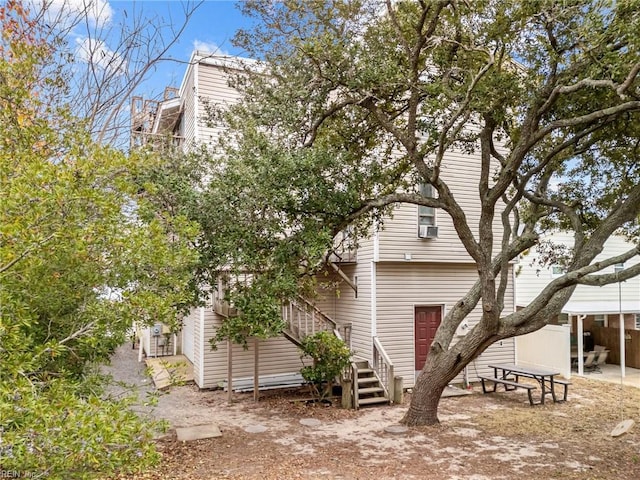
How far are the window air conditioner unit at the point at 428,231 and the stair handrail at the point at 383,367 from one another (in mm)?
3041

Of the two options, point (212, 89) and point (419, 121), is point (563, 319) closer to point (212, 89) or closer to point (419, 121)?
point (419, 121)

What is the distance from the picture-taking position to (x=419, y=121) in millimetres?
9031

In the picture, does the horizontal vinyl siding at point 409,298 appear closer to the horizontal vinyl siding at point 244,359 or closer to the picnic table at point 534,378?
the picnic table at point 534,378

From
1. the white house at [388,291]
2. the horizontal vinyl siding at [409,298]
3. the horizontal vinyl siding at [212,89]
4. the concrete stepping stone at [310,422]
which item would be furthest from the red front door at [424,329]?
the horizontal vinyl siding at [212,89]

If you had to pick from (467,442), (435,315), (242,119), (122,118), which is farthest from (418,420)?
(122,118)

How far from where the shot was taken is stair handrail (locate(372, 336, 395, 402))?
1070 cm

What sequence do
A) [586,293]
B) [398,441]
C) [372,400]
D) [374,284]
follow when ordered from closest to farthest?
1. [398,441]
2. [372,400]
3. [374,284]
4. [586,293]

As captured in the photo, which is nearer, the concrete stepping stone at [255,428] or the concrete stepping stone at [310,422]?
the concrete stepping stone at [255,428]

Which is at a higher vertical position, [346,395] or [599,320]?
[599,320]

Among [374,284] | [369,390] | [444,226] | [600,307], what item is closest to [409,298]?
[374,284]

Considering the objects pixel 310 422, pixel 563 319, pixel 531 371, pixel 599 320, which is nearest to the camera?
pixel 310 422

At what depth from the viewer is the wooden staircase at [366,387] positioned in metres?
10.4

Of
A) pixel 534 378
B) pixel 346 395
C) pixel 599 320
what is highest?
pixel 599 320

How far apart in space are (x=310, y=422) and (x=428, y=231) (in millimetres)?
5975
